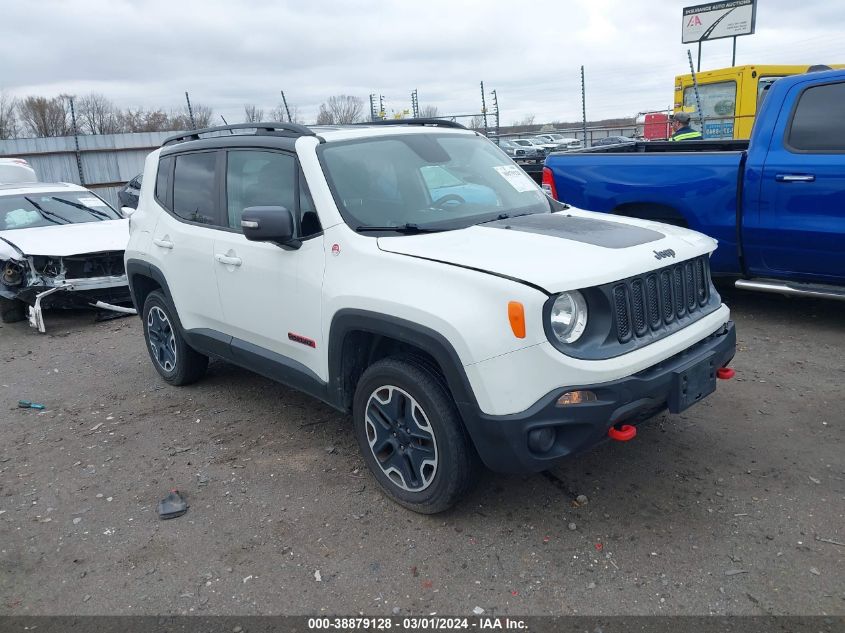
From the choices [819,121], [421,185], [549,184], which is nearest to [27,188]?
[549,184]

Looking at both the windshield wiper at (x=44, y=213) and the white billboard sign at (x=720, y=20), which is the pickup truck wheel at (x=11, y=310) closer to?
the windshield wiper at (x=44, y=213)

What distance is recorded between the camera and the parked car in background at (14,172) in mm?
11664

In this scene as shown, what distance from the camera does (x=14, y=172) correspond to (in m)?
11.8

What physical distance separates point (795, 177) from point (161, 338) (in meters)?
5.14

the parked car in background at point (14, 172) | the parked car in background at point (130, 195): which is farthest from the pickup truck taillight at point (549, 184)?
the parked car in background at point (130, 195)

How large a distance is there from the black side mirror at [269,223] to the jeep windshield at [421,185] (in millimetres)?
295

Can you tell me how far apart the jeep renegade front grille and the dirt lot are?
901 millimetres

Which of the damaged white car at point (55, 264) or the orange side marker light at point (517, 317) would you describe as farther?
the damaged white car at point (55, 264)

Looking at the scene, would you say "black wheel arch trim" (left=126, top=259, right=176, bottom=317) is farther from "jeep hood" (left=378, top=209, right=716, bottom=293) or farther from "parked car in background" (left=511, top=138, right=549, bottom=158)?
"parked car in background" (left=511, top=138, right=549, bottom=158)

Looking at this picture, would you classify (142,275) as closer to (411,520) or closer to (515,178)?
(515,178)

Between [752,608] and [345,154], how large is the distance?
2.91m

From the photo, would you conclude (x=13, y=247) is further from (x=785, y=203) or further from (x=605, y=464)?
(x=785, y=203)

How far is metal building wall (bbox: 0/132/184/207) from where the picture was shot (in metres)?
19.5

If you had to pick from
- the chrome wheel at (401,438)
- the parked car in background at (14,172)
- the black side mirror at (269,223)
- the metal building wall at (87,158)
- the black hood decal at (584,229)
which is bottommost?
the chrome wheel at (401,438)
